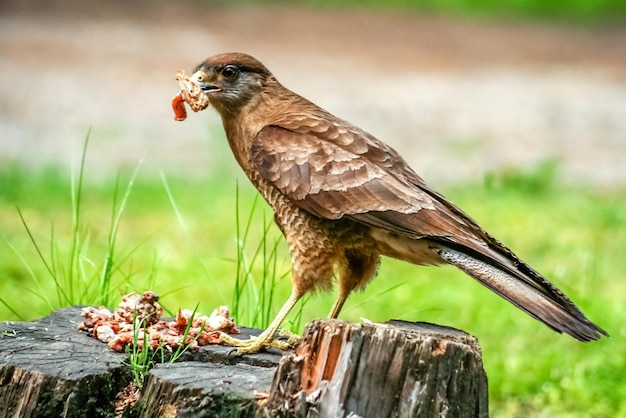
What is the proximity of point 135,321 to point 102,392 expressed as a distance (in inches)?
11.6

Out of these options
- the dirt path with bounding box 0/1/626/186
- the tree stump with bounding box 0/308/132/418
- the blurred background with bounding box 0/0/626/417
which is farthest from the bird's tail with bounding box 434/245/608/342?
the dirt path with bounding box 0/1/626/186

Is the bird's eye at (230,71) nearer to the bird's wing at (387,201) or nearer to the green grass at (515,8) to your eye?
the bird's wing at (387,201)

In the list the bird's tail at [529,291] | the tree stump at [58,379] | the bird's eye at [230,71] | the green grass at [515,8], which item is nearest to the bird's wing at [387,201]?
the bird's tail at [529,291]

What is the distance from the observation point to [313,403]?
11.1 ft

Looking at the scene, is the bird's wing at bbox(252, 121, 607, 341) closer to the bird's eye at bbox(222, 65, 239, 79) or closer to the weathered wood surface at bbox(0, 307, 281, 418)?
the bird's eye at bbox(222, 65, 239, 79)

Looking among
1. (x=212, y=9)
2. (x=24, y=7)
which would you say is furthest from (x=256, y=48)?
(x=24, y=7)

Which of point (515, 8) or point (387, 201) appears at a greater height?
point (515, 8)

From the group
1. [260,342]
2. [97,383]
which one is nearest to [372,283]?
[260,342]

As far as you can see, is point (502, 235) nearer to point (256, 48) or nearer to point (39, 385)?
point (39, 385)

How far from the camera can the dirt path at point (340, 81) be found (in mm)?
12656

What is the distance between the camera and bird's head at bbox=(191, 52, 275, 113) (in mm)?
4805

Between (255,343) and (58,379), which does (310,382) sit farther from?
(58,379)

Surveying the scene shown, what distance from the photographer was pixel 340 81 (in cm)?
1573

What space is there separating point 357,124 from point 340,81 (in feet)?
9.47
